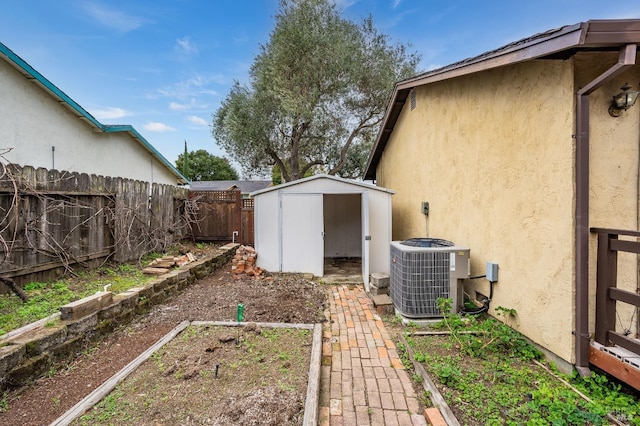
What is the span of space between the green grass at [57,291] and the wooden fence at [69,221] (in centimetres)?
28

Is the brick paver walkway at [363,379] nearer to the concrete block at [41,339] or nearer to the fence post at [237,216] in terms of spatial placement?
the concrete block at [41,339]

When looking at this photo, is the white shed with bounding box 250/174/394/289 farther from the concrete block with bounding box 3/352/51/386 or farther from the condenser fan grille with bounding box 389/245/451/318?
the concrete block with bounding box 3/352/51/386

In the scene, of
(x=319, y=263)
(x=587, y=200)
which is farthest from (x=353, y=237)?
(x=587, y=200)

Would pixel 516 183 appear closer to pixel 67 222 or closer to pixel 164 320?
pixel 164 320

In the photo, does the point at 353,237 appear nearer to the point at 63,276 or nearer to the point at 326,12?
the point at 63,276

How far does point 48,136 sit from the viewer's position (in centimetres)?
779

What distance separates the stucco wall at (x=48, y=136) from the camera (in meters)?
6.78

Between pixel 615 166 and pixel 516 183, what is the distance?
875mm

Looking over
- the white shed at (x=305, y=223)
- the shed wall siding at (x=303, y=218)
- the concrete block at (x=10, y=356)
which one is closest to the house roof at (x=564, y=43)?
the shed wall siding at (x=303, y=218)

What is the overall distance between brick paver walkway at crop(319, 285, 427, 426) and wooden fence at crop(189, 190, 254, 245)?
6.51 m

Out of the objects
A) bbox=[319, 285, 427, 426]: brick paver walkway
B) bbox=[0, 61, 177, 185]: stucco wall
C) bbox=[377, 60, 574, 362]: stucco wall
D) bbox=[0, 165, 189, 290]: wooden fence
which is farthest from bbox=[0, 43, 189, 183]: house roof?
bbox=[377, 60, 574, 362]: stucco wall

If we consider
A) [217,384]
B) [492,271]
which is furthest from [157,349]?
[492,271]

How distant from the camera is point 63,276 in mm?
4938

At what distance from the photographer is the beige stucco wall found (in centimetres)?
293
